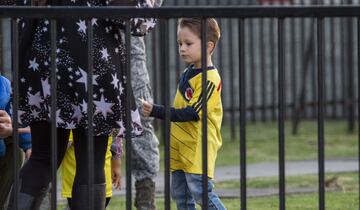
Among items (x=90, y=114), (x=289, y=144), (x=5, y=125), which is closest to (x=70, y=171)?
(x=5, y=125)

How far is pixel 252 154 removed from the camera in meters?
10.7

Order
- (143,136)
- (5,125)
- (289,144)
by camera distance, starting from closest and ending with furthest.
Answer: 1. (5,125)
2. (143,136)
3. (289,144)

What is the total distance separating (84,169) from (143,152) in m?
1.43

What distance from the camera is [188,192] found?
5.52 m

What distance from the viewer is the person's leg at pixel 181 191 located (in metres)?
5.52

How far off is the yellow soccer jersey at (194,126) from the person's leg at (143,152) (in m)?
0.78

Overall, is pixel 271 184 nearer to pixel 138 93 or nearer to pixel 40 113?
pixel 138 93

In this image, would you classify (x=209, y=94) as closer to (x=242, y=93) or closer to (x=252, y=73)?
(x=242, y=93)

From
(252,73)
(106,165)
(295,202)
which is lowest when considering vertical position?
(295,202)

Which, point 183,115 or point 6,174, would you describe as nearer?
point 183,115

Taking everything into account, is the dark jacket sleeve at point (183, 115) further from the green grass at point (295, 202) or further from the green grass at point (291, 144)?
the green grass at point (291, 144)

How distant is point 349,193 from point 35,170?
3564 millimetres

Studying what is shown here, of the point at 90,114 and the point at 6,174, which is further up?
the point at 90,114

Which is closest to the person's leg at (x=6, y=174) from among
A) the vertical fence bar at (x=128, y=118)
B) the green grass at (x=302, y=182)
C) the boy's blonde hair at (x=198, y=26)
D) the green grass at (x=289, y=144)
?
the boy's blonde hair at (x=198, y=26)
